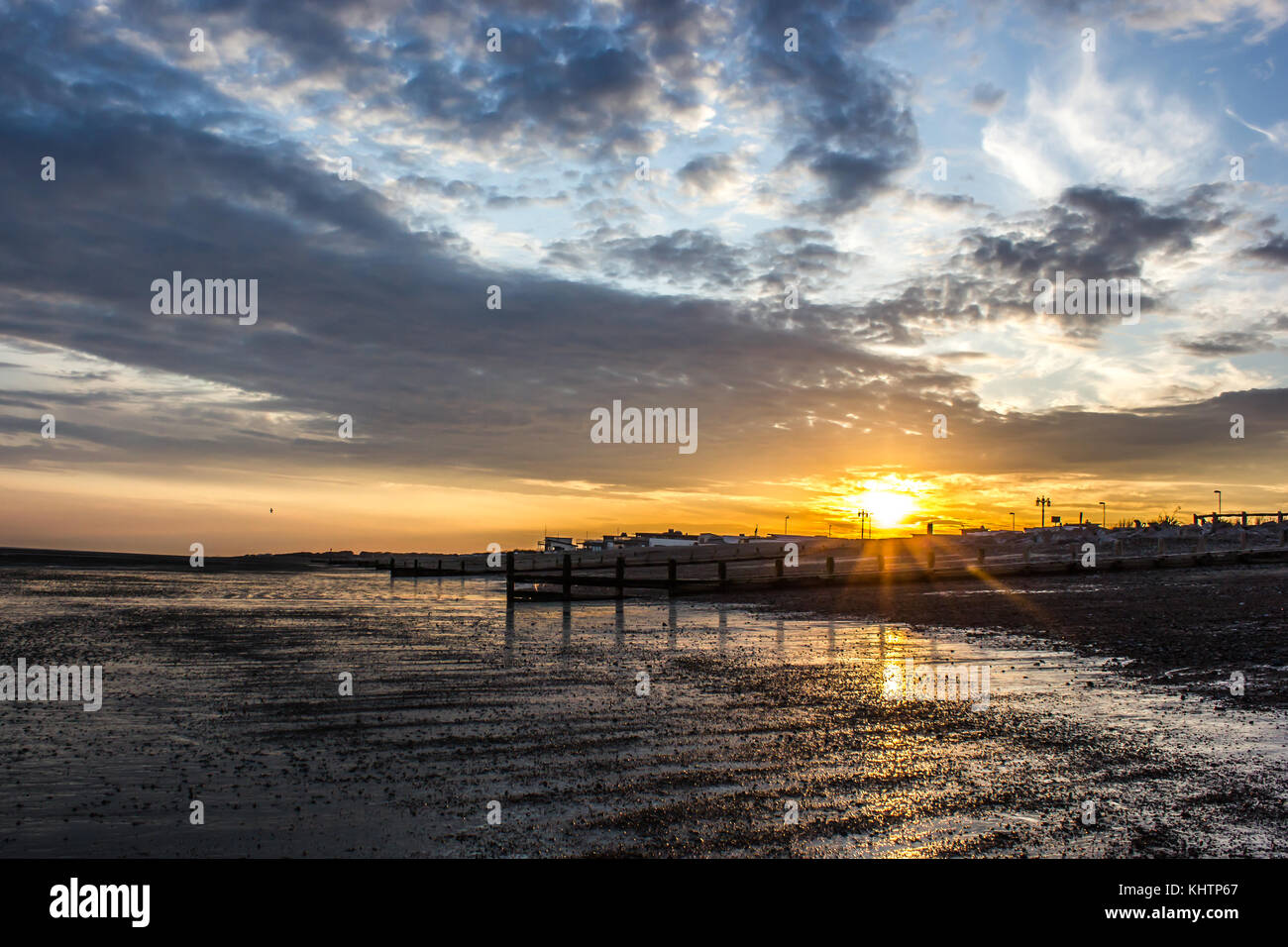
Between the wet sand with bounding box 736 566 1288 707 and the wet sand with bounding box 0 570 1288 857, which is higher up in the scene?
the wet sand with bounding box 0 570 1288 857

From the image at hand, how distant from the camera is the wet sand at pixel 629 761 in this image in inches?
260

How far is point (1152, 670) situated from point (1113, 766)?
26.2ft

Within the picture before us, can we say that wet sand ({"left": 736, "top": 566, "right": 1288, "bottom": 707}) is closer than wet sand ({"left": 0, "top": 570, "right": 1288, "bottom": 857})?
No

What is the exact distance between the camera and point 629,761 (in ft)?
29.3

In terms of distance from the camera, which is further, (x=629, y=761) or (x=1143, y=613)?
(x=1143, y=613)

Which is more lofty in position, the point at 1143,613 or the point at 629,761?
the point at 629,761

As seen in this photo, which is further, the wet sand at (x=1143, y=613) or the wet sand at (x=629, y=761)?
the wet sand at (x=1143, y=613)

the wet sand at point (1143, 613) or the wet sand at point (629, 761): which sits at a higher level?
the wet sand at point (629, 761)

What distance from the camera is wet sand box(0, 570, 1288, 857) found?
6598mm

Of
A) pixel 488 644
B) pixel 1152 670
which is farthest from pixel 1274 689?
pixel 488 644

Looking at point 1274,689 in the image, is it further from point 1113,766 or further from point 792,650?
point 792,650
